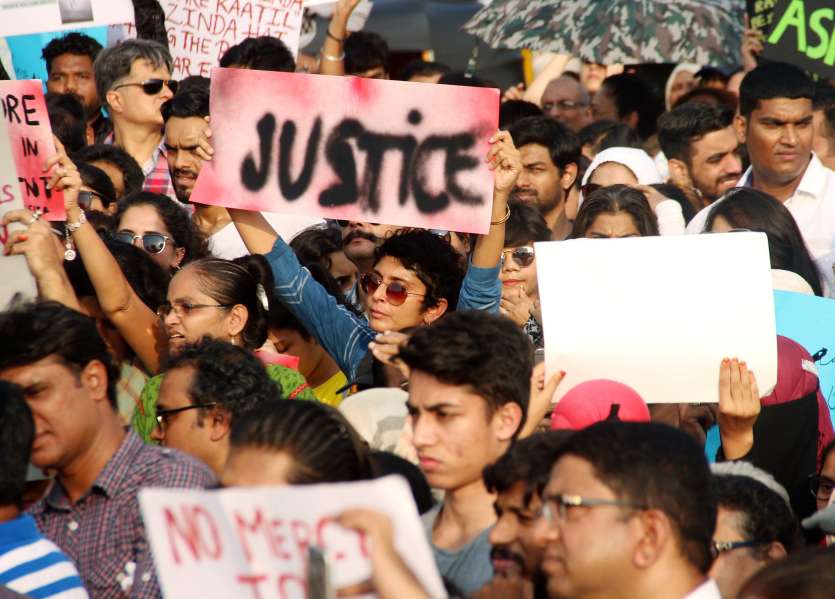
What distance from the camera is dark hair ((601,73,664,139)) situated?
11.0 meters

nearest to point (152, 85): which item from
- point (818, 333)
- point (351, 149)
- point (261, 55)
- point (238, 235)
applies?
point (261, 55)

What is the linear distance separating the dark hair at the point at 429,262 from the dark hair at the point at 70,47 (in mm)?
4767

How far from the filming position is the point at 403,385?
523 centimetres

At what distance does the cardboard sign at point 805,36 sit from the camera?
827cm

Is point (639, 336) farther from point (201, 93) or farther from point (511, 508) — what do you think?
point (201, 93)

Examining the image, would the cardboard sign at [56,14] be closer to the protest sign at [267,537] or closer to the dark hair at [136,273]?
the dark hair at [136,273]

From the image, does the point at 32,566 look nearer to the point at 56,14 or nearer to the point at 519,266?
the point at 519,266

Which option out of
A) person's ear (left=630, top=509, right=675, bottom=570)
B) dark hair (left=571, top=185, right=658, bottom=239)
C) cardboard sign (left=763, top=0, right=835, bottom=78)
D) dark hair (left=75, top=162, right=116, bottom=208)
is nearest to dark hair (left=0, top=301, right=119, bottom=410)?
person's ear (left=630, top=509, right=675, bottom=570)

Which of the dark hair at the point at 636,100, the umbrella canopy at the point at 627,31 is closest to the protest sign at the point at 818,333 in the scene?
the umbrella canopy at the point at 627,31

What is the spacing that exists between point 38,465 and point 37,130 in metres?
2.24

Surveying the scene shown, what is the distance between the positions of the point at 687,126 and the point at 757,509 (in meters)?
4.74

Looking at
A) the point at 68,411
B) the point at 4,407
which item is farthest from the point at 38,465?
the point at 4,407

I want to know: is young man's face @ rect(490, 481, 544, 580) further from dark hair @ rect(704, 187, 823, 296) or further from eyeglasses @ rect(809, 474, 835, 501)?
dark hair @ rect(704, 187, 823, 296)

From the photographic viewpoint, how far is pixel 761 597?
2.85 meters
